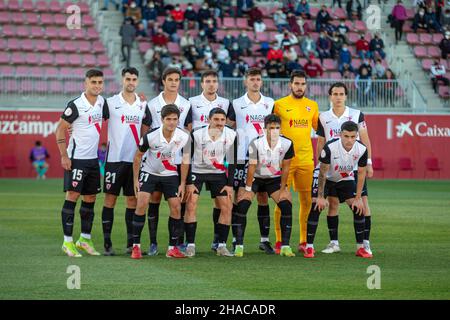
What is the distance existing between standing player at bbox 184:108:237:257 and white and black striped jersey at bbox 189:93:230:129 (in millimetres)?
418

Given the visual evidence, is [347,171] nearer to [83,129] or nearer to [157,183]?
[157,183]

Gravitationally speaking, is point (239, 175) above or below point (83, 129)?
below

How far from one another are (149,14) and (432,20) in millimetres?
12314

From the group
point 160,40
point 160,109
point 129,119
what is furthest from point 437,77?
point 129,119

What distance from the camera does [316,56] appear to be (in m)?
41.2

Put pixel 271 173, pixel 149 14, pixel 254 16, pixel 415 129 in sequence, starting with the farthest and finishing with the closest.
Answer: pixel 254 16 → pixel 149 14 → pixel 415 129 → pixel 271 173

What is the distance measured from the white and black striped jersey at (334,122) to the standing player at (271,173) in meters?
0.91

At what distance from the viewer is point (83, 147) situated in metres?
14.3

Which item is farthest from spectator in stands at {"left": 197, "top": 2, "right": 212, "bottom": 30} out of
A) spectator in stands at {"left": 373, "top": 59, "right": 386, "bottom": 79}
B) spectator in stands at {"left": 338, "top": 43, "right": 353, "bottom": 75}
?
spectator in stands at {"left": 373, "top": 59, "right": 386, "bottom": 79}

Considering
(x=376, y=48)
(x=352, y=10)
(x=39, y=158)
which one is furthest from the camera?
(x=352, y=10)

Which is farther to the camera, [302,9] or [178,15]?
[302,9]

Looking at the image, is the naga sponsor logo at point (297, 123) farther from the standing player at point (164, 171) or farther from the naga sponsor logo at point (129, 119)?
the naga sponsor logo at point (129, 119)

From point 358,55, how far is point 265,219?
90.2 feet
